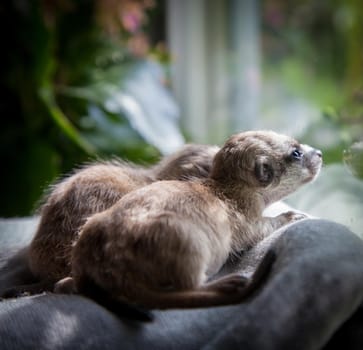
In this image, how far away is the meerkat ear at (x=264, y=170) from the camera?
3.40 feet

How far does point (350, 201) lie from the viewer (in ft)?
3.54

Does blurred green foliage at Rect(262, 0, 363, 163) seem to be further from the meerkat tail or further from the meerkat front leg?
the meerkat tail

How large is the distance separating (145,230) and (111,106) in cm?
116

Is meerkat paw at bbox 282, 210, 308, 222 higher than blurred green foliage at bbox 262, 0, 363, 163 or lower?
lower

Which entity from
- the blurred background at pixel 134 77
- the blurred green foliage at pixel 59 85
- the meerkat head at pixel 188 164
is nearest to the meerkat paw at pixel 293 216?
the meerkat head at pixel 188 164

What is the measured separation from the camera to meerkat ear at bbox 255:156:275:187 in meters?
1.04

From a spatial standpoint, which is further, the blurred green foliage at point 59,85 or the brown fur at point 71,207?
the blurred green foliage at point 59,85

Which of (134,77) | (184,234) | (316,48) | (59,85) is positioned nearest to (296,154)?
(184,234)

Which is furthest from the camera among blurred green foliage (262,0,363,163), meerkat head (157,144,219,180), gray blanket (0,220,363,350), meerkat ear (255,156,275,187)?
blurred green foliage (262,0,363,163)

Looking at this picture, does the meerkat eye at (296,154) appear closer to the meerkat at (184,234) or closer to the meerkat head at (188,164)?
the meerkat at (184,234)

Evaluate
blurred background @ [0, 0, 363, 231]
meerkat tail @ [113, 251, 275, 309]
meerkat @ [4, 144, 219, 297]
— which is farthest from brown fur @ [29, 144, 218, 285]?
blurred background @ [0, 0, 363, 231]

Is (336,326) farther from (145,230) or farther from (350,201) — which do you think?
(350,201)

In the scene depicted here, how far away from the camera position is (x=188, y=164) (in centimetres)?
120

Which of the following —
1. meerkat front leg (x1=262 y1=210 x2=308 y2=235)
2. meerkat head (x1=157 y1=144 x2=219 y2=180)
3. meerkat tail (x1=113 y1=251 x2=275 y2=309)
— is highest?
meerkat head (x1=157 y1=144 x2=219 y2=180)
